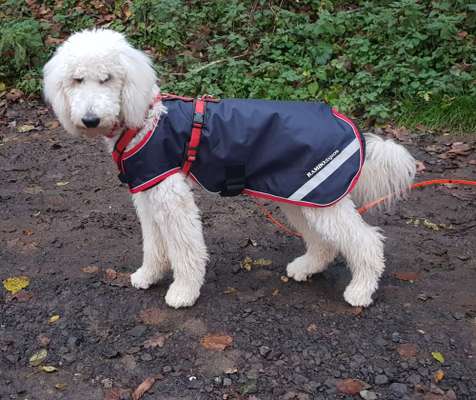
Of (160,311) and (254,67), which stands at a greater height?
(254,67)

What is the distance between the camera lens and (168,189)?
3391 mm

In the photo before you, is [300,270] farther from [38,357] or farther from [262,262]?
[38,357]

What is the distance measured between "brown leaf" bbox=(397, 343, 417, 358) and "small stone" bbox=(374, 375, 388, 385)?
0.23 metres

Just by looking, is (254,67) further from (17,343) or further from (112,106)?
(17,343)

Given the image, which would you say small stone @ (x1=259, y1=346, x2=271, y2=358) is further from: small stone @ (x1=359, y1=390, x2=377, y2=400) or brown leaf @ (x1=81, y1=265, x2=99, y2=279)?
brown leaf @ (x1=81, y1=265, x2=99, y2=279)

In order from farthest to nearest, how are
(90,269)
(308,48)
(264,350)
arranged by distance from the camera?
(308,48) < (90,269) < (264,350)

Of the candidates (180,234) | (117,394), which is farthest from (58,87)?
(117,394)

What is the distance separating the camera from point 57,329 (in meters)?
3.54

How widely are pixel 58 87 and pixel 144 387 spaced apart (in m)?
1.74

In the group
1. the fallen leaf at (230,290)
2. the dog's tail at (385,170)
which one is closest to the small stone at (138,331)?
the fallen leaf at (230,290)

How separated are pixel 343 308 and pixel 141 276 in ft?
4.62

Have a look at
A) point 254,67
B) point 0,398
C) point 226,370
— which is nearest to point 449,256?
point 226,370

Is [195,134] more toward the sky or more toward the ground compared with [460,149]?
more toward the sky

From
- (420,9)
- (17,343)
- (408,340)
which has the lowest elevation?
(17,343)
